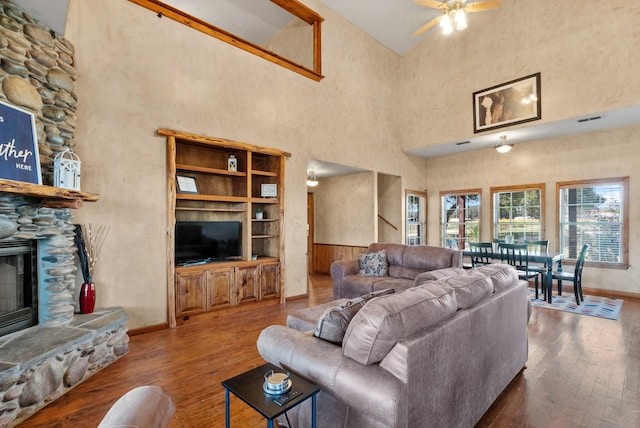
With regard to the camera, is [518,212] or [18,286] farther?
[518,212]

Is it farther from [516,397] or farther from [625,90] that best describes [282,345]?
[625,90]

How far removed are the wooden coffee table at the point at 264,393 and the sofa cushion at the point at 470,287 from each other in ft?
3.36

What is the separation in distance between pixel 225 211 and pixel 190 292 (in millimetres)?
1298

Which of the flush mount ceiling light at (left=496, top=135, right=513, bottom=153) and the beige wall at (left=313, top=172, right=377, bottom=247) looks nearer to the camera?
the flush mount ceiling light at (left=496, top=135, right=513, bottom=153)

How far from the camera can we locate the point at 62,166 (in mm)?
2668

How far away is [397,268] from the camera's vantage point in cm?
468

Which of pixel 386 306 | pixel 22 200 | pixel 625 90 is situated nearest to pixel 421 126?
pixel 625 90

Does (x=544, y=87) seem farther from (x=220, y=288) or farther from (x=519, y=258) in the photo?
(x=220, y=288)

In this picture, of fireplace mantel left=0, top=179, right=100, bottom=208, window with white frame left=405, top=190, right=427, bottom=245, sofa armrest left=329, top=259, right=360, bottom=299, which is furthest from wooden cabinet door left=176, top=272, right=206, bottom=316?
window with white frame left=405, top=190, right=427, bottom=245

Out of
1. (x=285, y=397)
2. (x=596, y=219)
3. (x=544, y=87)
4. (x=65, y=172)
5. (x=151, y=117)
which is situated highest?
(x=544, y=87)

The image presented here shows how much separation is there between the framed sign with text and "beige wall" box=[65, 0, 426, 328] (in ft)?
2.62

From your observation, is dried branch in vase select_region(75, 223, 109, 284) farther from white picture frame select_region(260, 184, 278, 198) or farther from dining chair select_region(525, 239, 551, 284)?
dining chair select_region(525, 239, 551, 284)

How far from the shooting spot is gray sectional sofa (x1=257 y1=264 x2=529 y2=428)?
133cm

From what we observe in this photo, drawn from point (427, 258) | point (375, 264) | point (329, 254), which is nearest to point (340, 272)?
point (375, 264)
